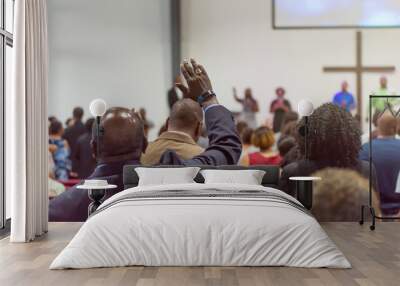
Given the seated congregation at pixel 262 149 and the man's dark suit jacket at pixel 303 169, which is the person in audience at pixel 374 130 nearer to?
the seated congregation at pixel 262 149

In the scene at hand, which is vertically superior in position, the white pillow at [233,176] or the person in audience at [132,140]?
the person in audience at [132,140]

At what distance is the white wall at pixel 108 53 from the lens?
8016 millimetres

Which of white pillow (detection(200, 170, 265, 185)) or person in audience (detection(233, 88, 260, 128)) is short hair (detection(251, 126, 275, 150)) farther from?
white pillow (detection(200, 170, 265, 185))

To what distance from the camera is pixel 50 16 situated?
805cm

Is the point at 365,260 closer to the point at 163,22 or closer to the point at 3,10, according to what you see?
the point at 163,22

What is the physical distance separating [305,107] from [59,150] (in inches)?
126

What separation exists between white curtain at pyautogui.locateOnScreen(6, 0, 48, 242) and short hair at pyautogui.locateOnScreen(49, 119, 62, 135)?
3.28 feet

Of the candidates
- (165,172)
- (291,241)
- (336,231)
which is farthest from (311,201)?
(291,241)

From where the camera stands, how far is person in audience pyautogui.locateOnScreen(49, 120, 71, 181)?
316 inches

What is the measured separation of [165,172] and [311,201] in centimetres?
181

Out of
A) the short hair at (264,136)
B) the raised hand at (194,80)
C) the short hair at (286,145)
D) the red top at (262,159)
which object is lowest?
the red top at (262,159)

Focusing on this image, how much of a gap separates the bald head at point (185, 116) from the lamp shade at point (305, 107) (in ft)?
4.11

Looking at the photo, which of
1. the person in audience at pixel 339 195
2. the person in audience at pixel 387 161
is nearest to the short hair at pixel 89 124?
the person in audience at pixel 339 195

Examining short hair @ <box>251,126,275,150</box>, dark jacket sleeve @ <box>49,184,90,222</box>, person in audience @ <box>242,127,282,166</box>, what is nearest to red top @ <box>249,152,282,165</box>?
person in audience @ <box>242,127,282,166</box>
